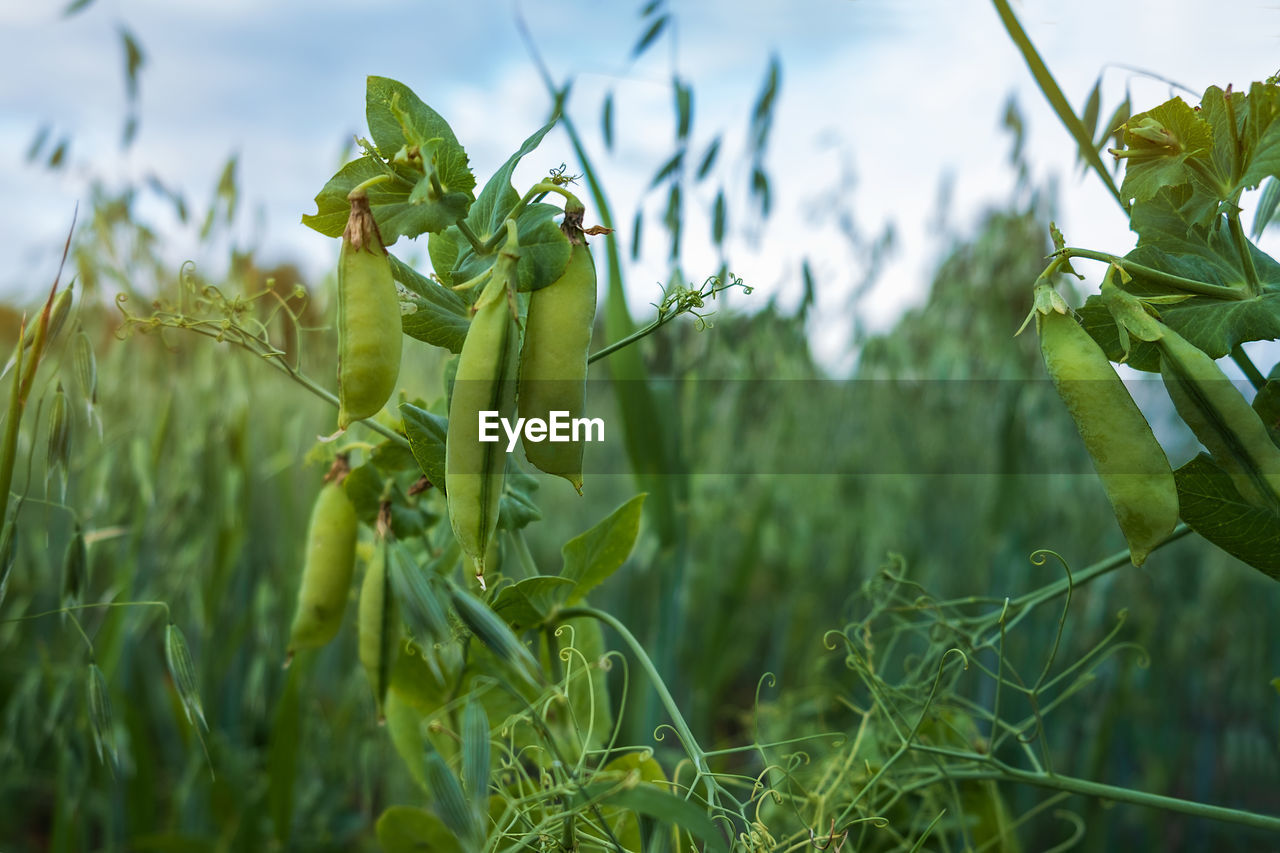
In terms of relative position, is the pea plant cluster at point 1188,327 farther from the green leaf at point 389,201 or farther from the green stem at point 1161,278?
the green leaf at point 389,201

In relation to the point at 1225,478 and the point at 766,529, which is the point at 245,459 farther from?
Result: the point at 1225,478

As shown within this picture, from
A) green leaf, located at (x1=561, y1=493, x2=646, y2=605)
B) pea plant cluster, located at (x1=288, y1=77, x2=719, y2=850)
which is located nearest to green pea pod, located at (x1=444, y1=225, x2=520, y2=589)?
pea plant cluster, located at (x1=288, y1=77, x2=719, y2=850)

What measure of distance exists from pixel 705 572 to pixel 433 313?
2.13 feet

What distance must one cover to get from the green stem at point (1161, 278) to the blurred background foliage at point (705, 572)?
0.30 meters

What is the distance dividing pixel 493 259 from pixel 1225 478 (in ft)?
0.90

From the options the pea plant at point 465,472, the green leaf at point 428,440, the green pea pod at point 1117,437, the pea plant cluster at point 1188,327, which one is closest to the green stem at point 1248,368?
the pea plant cluster at point 1188,327

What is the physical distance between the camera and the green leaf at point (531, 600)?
13.6 inches

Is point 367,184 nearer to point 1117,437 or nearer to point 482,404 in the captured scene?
point 482,404

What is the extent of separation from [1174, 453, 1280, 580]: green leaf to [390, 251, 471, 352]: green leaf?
28 centimetres

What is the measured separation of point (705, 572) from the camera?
0.93 m

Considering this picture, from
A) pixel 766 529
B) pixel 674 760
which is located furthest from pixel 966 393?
pixel 674 760

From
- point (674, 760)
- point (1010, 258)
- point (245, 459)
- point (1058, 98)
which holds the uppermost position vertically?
point (1010, 258)

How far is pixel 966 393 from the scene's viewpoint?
1.24 metres

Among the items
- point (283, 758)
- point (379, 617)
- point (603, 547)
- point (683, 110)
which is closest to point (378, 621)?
point (379, 617)
